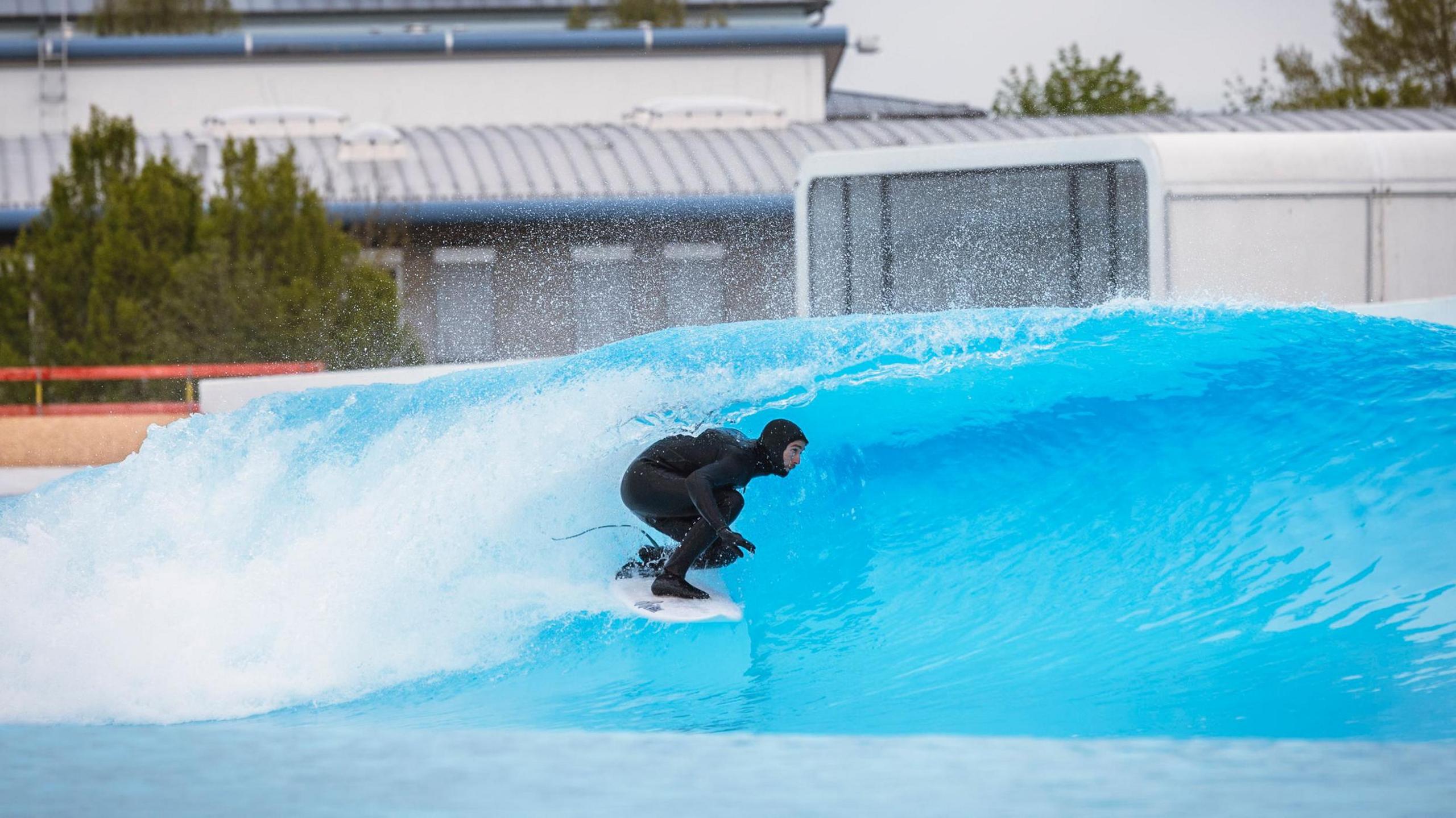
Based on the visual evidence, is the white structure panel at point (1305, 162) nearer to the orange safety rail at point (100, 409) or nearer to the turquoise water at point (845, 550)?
the turquoise water at point (845, 550)

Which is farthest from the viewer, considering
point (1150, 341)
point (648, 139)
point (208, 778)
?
point (648, 139)

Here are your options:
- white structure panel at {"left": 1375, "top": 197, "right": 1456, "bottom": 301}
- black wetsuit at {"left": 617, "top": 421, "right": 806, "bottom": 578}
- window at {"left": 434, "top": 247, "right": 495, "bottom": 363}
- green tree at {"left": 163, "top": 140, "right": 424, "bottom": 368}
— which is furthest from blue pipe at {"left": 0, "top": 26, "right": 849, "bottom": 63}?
black wetsuit at {"left": 617, "top": 421, "right": 806, "bottom": 578}

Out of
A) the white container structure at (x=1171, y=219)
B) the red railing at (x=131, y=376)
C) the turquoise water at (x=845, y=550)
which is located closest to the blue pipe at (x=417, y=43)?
the red railing at (x=131, y=376)

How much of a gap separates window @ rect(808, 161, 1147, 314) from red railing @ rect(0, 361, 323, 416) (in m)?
5.75

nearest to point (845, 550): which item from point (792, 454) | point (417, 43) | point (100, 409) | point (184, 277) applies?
point (792, 454)

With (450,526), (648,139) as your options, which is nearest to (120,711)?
(450,526)

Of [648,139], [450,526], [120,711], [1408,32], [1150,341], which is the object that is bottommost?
[120,711]

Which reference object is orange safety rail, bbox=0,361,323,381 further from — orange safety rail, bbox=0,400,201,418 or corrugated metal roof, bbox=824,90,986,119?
corrugated metal roof, bbox=824,90,986,119

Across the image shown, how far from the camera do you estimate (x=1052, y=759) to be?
4605 mm

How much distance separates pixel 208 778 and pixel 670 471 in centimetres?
235

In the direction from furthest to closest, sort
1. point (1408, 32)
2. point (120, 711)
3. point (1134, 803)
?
point (1408, 32)
point (120, 711)
point (1134, 803)

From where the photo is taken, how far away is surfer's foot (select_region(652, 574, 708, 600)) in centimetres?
624

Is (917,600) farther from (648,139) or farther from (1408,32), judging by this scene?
(1408,32)

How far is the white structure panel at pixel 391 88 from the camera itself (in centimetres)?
2888
